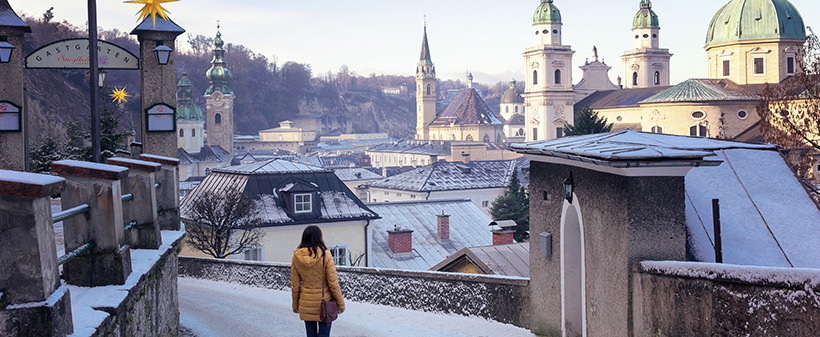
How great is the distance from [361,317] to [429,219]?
21.5 meters

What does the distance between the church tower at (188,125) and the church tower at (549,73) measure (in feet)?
141

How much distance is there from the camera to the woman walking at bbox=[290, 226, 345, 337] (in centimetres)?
592

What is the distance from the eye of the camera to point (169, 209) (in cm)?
751

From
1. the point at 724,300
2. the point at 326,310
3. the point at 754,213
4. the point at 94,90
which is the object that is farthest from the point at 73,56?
the point at 724,300

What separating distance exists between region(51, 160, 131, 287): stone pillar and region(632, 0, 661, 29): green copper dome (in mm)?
85536

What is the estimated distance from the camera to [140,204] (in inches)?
229

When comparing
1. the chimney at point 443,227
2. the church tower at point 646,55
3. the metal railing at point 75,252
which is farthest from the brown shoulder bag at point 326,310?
the church tower at point 646,55

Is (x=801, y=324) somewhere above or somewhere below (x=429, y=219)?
above

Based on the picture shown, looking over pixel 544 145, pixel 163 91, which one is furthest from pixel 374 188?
pixel 544 145

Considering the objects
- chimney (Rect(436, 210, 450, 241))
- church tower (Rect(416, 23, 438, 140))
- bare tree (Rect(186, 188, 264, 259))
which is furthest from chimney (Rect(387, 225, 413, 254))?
church tower (Rect(416, 23, 438, 140))

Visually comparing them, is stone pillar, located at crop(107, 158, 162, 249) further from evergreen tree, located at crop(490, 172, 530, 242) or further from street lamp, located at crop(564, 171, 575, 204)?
evergreen tree, located at crop(490, 172, 530, 242)

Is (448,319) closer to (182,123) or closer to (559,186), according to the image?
(559,186)

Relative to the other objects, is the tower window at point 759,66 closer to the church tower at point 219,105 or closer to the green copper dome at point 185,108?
the green copper dome at point 185,108

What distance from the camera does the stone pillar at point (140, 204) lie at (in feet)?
18.7
